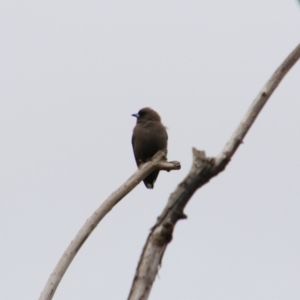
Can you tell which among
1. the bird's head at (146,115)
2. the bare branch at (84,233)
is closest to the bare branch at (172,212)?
the bare branch at (84,233)

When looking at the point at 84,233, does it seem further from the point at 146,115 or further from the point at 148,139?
the point at 146,115

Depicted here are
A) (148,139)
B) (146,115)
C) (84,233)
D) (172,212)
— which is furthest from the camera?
(146,115)

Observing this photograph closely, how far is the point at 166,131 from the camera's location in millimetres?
11023

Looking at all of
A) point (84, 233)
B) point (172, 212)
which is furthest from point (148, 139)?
point (172, 212)

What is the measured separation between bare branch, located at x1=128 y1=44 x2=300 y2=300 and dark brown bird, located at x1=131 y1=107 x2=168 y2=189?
21.1 ft

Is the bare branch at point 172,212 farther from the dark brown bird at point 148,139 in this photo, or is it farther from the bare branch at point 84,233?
the dark brown bird at point 148,139

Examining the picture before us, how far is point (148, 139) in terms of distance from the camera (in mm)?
10703

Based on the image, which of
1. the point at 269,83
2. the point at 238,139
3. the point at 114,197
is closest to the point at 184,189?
the point at 238,139

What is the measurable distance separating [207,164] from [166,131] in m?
6.97

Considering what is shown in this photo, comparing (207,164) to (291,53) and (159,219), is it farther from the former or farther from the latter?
(291,53)

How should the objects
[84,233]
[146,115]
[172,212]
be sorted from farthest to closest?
1. [146,115]
2. [84,233]
3. [172,212]

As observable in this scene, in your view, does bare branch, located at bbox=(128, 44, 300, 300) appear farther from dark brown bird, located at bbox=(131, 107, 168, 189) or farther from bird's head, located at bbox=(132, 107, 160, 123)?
bird's head, located at bbox=(132, 107, 160, 123)

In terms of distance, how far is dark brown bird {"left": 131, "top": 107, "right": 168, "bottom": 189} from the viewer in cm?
1066

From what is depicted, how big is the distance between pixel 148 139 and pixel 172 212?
6706 millimetres
